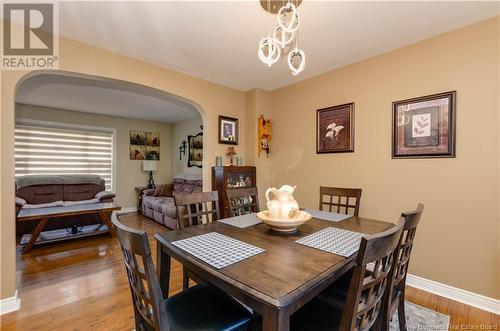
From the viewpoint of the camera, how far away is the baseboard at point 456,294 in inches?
71.8

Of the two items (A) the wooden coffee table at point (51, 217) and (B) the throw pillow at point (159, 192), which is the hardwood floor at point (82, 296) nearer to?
(A) the wooden coffee table at point (51, 217)

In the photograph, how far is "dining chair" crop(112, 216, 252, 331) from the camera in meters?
0.83

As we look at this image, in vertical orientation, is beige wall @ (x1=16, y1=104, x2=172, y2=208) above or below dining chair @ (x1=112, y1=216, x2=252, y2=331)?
above


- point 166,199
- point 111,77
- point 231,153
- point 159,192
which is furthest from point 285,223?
point 159,192

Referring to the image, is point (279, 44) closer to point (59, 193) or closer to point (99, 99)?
point (99, 99)

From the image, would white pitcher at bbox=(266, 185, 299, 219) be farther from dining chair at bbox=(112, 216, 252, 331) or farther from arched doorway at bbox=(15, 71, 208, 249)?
arched doorway at bbox=(15, 71, 208, 249)

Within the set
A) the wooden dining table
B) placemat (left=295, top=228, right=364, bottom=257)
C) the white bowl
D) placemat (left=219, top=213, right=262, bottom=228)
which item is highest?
the white bowl

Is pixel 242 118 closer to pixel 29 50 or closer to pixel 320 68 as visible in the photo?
pixel 320 68

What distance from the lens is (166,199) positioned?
4902mm

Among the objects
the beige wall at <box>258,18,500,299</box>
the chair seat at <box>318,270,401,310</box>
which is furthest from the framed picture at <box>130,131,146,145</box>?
the chair seat at <box>318,270,401,310</box>

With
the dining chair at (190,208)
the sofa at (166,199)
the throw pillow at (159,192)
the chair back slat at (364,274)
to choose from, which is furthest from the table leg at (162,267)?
the throw pillow at (159,192)

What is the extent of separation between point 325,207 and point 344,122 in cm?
107

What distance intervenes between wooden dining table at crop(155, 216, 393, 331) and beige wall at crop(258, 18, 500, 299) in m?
1.14

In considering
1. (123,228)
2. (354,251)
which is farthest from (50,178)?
→ (354,251)
